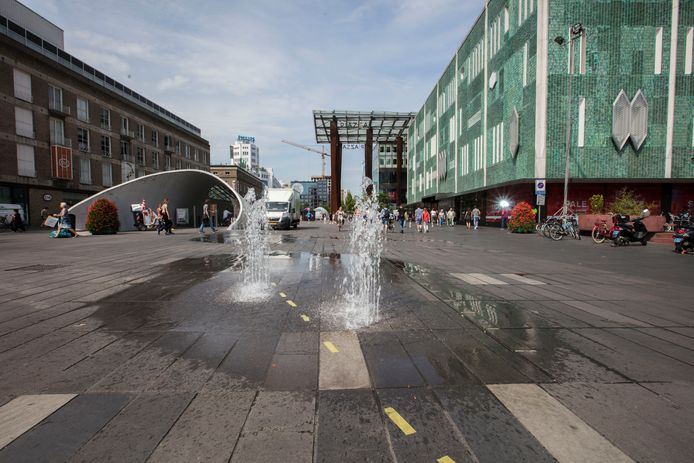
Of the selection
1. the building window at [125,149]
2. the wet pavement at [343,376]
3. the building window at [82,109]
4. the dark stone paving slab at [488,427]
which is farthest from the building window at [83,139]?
the dark stone paving slab at [488,427]

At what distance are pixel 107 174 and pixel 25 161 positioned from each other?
9493 millimetres

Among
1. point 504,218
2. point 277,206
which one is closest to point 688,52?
point 504,218

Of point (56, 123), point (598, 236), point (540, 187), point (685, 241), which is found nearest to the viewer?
point (685, 241)

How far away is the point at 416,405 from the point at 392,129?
191ft

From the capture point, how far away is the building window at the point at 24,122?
3021cm

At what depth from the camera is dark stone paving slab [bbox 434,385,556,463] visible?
1.87 m

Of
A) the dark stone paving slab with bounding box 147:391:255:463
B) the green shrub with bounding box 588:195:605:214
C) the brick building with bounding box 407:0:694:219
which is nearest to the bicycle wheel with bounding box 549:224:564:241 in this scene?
the brick building with bounding box 407:0:694:219

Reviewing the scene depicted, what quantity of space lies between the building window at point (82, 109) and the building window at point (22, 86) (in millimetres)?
5315

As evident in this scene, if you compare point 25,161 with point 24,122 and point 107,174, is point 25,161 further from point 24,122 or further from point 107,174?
point 107,174

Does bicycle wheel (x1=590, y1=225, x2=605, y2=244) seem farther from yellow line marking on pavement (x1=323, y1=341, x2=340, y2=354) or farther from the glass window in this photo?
the glass window

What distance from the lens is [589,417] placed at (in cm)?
223

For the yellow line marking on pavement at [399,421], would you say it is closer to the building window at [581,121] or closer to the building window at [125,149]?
the building window at [581,121]

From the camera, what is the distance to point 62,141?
3441 centimetres

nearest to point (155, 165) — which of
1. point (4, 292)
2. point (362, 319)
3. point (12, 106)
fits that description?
point (12, 106)
